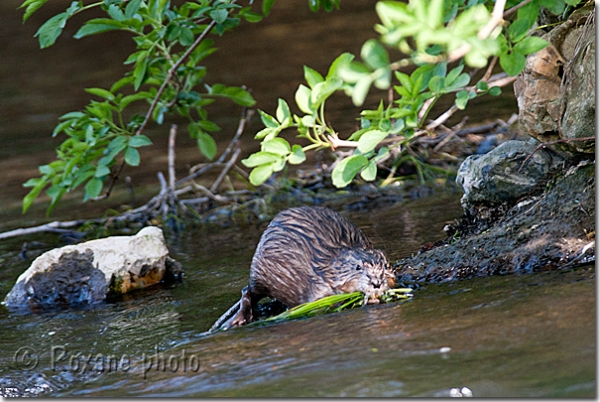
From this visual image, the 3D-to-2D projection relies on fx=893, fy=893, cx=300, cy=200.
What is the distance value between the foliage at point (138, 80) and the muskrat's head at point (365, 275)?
1644 millimetres

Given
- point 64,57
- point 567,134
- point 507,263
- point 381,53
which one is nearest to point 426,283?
point 507,263

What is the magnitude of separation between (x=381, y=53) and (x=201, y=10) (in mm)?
2372

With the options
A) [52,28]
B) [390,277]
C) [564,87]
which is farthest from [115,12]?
[564,87]

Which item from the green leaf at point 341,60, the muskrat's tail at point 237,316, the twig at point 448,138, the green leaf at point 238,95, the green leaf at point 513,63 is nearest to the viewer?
the green leaf at point 513,63

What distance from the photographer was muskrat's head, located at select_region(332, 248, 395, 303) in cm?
432

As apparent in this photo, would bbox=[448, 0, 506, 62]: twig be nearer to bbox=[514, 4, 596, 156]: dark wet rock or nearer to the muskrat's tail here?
bbox=[514, 4, 596, 156]: dark wet rock

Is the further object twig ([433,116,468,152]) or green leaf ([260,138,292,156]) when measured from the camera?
twig ([433,116,468,152])

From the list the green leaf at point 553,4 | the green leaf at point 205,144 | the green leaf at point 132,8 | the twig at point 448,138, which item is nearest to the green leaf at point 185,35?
the green leaf at point 132,8

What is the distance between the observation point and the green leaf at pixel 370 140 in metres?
3.64

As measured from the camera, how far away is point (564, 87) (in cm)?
459

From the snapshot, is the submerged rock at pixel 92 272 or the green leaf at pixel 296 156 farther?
the submerged rock at pixel 92 272

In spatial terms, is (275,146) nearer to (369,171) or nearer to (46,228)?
(369,171)

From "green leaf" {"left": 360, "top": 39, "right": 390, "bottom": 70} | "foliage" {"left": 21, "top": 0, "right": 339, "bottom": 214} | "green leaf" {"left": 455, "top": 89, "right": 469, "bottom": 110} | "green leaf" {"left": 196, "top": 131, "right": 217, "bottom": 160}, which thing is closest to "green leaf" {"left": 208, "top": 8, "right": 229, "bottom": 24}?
"foliage" {"left": 21, "top": 0, "right": 339, "bottom": 214}

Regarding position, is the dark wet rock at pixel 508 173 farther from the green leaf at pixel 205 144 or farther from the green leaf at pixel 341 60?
the green leaf at pixel 205 144
